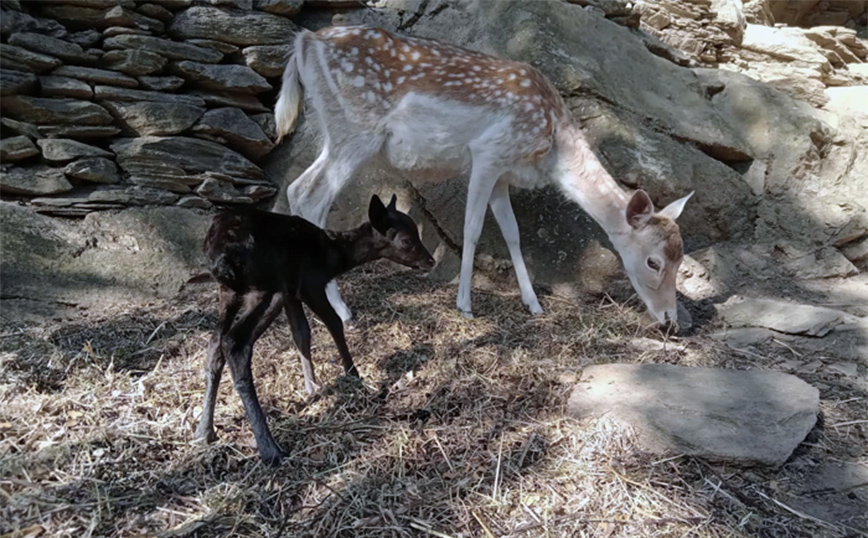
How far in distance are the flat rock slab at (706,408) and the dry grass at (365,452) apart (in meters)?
0.09

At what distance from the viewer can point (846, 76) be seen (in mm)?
8867

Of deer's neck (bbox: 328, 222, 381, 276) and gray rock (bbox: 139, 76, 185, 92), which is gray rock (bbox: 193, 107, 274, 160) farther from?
deer's neck (bbox: 328, 222, 381, 276)

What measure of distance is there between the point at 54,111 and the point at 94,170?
22.1 inches

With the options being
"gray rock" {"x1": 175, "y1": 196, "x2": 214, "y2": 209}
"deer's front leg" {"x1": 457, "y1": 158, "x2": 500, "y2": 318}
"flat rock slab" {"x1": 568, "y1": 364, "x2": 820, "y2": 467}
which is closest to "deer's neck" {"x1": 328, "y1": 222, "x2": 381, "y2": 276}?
"deer's front leg" {"x1": 457, "y1": 158, "x2": 500, "y2": 318}

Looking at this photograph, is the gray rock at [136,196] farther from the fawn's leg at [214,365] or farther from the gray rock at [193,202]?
the fawn's leg at [214,365]

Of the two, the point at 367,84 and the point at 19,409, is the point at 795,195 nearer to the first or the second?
the point at 367,84

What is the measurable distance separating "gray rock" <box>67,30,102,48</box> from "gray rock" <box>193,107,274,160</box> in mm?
1053

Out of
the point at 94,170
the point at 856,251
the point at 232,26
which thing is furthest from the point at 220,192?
the point at 856,251

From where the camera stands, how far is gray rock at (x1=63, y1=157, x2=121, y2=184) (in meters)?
5.37

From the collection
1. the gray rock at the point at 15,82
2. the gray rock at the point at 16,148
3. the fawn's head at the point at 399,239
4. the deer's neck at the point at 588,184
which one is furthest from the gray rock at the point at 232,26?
the fawn's head at the point at 399,239

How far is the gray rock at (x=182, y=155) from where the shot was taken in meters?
5.62

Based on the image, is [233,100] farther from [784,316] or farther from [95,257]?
[784,316]

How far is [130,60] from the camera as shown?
18.3ft

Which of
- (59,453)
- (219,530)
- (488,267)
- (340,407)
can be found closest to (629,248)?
(488,267)
